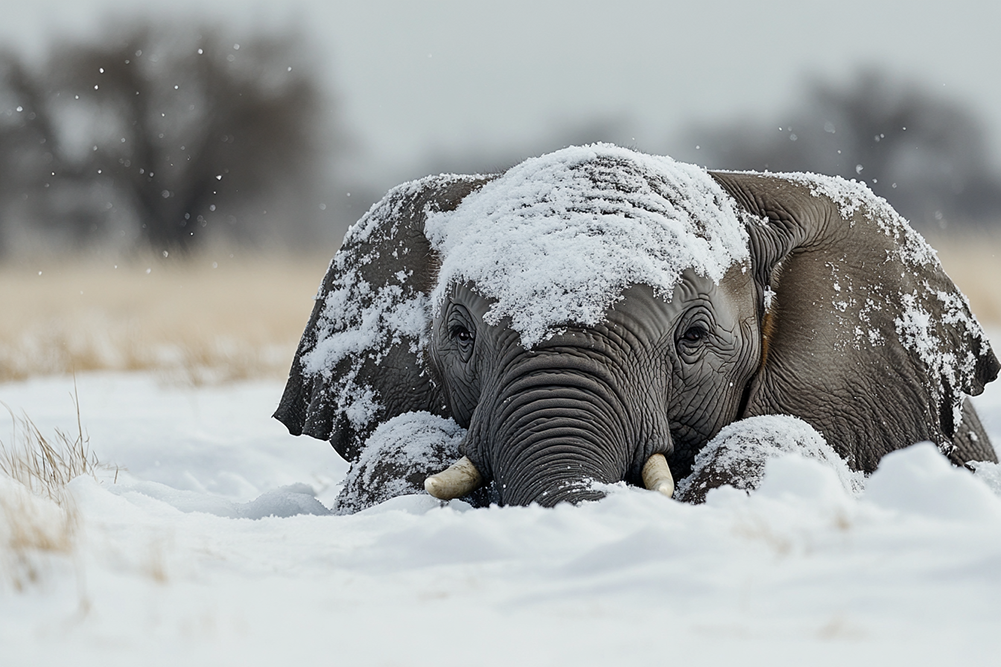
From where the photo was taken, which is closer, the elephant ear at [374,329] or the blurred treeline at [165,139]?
the elephant ear at [374,329]

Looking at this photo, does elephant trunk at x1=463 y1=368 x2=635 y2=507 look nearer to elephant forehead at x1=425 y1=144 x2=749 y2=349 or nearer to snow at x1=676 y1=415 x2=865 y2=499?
elephant forehead at x1=425 y1=144 x2=749 y2=349

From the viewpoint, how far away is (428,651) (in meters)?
1.87

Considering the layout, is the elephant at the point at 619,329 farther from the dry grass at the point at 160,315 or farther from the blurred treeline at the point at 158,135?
the blurred treeline at the point at 158,135

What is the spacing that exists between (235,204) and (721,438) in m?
38.8

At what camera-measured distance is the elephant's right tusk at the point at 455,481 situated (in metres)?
3.51

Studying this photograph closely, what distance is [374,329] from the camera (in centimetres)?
455

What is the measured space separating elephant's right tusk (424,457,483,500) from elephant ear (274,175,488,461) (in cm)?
64

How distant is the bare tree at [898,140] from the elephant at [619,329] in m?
45.2

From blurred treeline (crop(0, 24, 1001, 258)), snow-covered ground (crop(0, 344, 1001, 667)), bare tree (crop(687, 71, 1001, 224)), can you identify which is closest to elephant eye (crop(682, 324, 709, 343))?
snow-covered ground (crop(0, 344, 1001, 667))

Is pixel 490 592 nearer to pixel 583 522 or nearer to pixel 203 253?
pixel 583 522

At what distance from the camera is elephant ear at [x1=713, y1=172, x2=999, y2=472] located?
13.3ft

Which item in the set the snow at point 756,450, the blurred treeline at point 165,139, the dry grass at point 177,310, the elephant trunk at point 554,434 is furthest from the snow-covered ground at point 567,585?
the blurred treeline at point 165,139

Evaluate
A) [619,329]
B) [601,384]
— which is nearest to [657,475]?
[601,384]

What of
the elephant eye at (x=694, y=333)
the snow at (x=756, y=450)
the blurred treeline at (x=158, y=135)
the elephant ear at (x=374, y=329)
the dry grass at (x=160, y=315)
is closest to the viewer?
the snow at (x=756, y=450)
